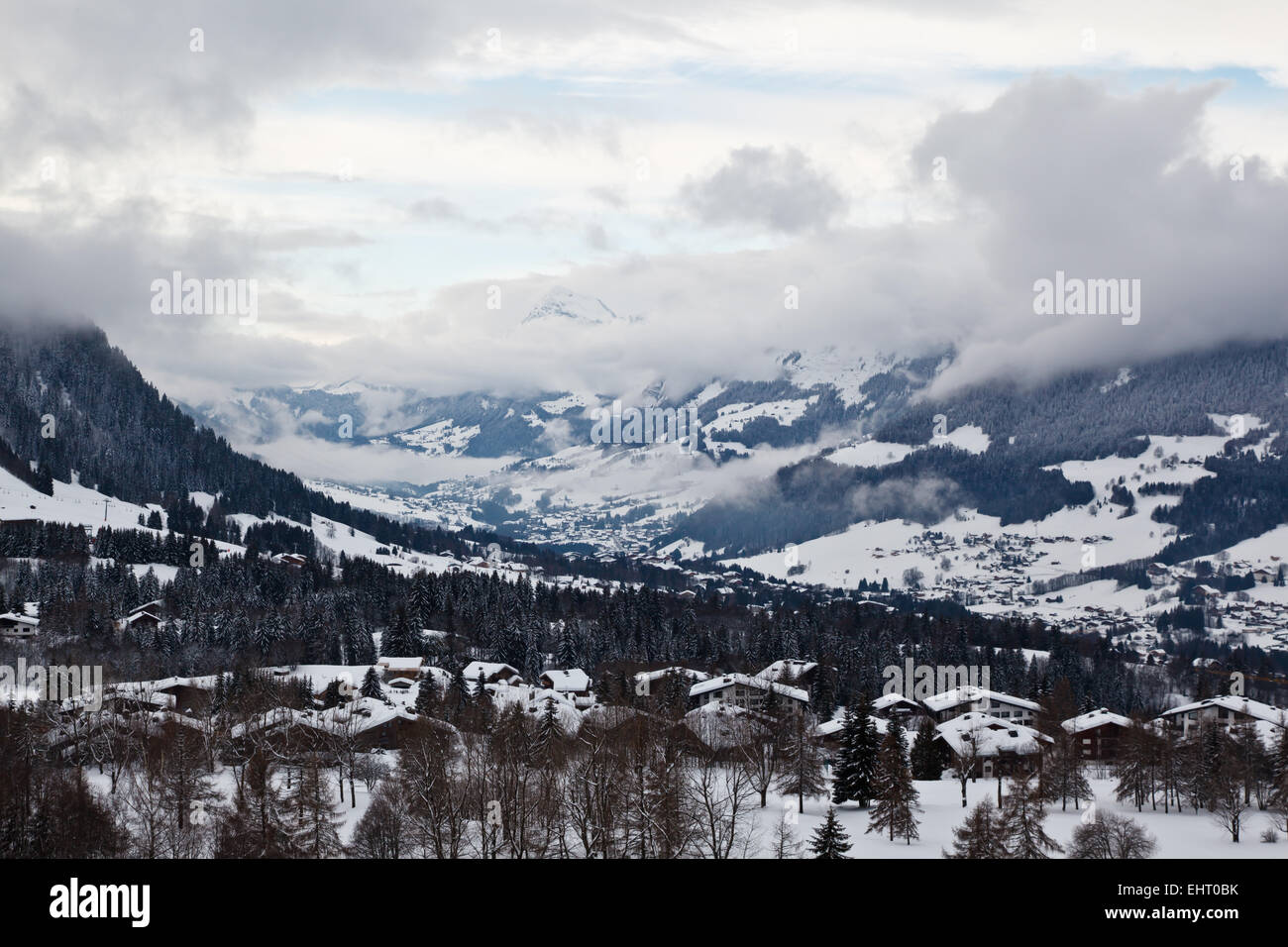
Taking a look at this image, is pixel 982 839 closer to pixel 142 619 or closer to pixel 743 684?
pixel 743 684

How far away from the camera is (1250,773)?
2803 inches

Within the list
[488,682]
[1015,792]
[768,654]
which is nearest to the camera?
[1015,792]

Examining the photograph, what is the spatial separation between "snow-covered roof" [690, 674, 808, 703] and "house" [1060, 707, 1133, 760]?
2364cm

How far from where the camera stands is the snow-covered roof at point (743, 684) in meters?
102

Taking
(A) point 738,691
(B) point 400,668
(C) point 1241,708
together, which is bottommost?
(C) point 1241,708

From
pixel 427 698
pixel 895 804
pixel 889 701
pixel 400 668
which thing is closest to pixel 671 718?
pixel 895 804

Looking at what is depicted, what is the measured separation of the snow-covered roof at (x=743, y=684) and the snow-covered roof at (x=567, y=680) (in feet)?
44.2

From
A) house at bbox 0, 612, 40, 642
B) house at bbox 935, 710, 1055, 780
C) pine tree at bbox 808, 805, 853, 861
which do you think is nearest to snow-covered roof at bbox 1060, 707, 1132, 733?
house at bbox 935, 710, 1055, 780

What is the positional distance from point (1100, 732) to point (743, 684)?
32083 millimetres

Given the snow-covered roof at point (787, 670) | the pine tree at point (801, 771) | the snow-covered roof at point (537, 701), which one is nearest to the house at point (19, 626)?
the snow-covered roof at point (537, 701)

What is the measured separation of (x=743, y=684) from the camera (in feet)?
346
